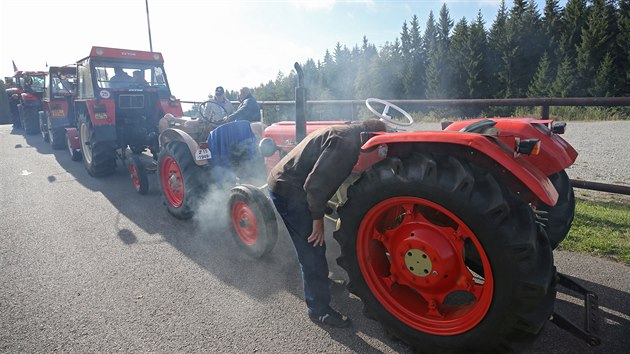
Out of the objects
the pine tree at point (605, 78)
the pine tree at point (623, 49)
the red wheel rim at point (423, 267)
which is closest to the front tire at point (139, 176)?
the red wheel rim at point (423, 267)

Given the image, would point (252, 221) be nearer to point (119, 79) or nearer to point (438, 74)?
point (119, 79)

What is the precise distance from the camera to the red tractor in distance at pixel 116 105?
20.4 feet

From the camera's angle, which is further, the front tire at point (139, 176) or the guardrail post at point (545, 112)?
the front tire at point (139, 176)

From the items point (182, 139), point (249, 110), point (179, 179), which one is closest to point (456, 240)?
point (182, 139)

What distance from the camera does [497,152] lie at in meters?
1.84

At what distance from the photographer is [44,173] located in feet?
22.5

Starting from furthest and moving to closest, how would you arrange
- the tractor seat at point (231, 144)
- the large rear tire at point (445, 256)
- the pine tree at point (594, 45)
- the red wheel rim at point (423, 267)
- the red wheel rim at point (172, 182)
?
the pine tree at point (594, 45) < the red wheel rim at point (172, 182) < the tractor seat at point (231, 144) < the red wheel rim at point (423, 267) < the large rear tire at point (445, 256)

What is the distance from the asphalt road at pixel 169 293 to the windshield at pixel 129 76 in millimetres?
2930

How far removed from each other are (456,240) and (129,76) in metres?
6.69

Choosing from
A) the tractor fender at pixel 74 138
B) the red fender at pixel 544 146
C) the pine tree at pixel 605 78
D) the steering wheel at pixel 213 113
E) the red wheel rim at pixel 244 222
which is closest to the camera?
the red fender at pixel 544 146

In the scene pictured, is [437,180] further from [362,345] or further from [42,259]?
[42,259]

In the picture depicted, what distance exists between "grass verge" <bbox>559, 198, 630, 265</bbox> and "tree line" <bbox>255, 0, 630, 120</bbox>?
3989 cm

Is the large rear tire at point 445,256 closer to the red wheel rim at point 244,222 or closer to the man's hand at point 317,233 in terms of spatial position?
the man's hand at point 317,233

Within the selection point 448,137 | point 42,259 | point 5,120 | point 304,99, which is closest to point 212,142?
point 304,99
